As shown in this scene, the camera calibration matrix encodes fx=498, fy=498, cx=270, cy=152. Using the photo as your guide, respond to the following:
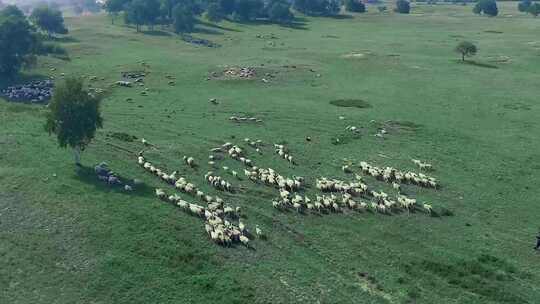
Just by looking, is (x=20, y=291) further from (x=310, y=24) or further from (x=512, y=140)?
(x=310, y=24)

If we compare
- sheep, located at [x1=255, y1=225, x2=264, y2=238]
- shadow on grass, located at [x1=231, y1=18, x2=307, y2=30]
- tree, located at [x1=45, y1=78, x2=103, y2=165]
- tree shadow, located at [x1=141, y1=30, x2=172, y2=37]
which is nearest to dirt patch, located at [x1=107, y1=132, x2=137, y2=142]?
tree, located at [x1=45, y1=78, x2=103, y2=165]

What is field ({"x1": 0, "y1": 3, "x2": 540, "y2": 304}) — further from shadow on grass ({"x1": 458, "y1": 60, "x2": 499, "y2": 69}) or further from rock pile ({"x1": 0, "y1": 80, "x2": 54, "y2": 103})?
rock pile ({"x1": 0, "y1": 80, "x2": 54, "y2": 103})

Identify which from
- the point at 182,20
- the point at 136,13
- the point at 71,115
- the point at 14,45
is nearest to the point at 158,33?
the point at 182,20

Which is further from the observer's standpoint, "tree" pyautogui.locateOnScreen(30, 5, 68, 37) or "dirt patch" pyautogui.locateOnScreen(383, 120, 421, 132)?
"tree" pyautogui.locateOnScreen(30, 5, 68, 37)

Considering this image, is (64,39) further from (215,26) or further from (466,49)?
Answer: (466,49)

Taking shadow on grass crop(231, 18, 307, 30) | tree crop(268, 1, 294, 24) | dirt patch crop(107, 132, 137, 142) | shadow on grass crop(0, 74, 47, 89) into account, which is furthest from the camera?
tree crop(268, 1, 294, 24)

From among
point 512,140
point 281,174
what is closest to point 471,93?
point 512,140
